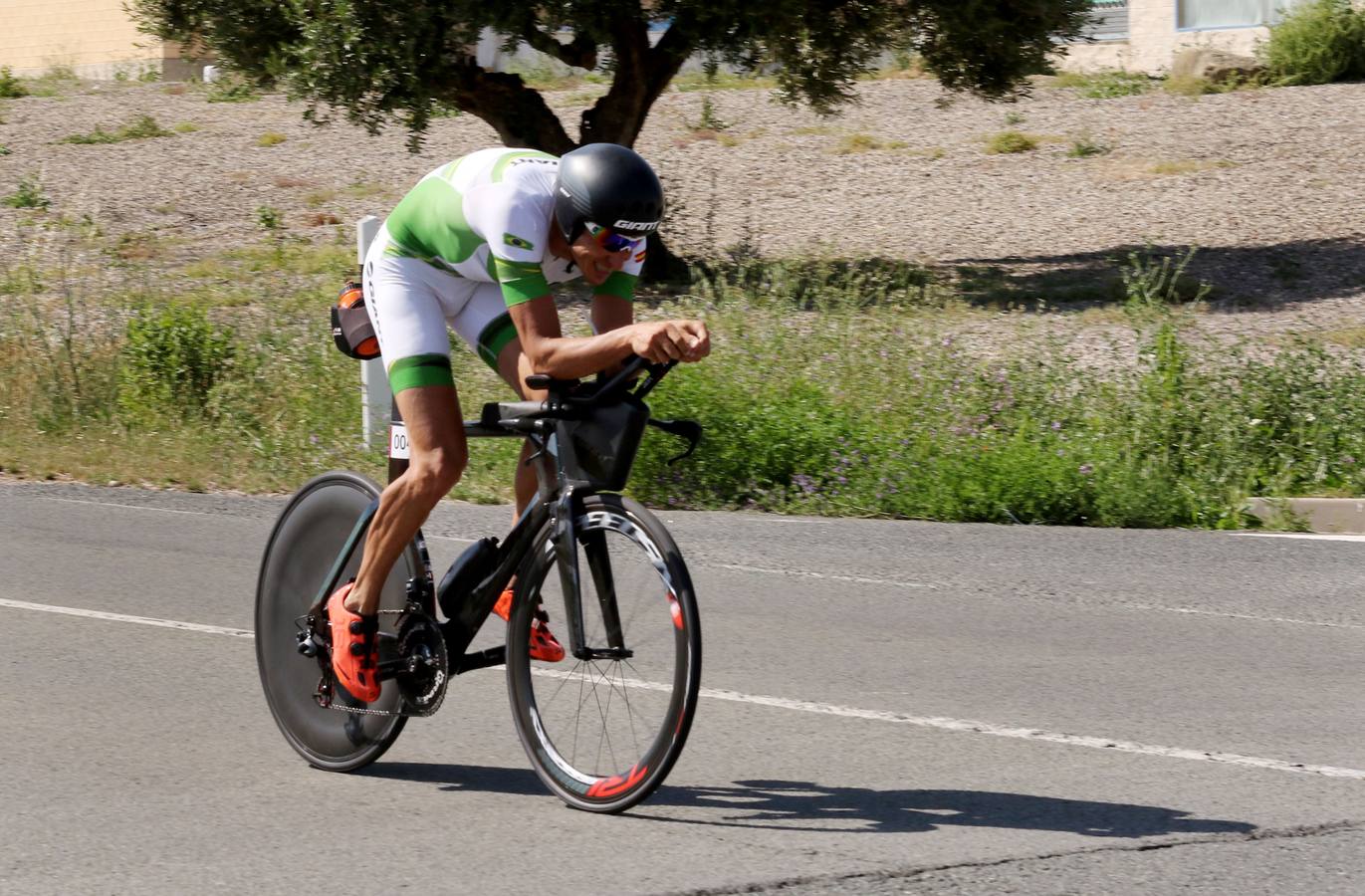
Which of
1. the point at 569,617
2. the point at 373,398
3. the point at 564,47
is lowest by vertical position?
the point at 373,398

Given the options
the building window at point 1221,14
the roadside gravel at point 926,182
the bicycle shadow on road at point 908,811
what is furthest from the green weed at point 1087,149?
the bicycle shadow on road at point 908,811

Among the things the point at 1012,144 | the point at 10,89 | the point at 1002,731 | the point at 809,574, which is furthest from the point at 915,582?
the point at 10,89

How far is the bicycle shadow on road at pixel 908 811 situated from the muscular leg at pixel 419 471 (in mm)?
1068

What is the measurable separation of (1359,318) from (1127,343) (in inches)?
117

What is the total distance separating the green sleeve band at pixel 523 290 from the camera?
4898 millimetres

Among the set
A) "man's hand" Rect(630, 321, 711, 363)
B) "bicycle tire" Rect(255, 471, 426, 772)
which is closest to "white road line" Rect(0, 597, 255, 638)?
Result: "bicycle tire" Rect(255, 471, 426, 772)

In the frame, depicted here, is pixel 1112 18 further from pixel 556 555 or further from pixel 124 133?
pixel 556 555

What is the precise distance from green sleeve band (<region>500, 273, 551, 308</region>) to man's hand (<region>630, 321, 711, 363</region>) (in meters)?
0.34

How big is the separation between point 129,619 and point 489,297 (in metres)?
3.34

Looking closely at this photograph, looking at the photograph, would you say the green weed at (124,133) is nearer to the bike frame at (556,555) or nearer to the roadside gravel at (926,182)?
the roadside gravel at (926,182)

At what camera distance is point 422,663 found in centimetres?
534

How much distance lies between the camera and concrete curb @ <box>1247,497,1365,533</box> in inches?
428

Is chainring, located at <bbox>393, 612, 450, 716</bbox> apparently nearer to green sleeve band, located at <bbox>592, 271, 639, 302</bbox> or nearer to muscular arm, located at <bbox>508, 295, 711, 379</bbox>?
muscular arm, located at <bbox>508, 295, 711, 379</bbox>

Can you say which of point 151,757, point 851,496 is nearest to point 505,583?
point 151,757
